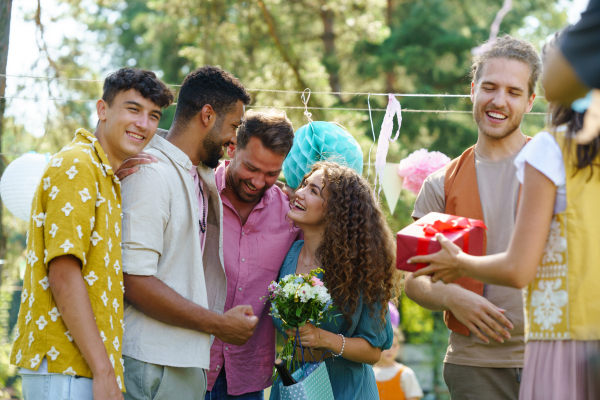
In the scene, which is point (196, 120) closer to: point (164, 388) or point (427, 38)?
point (164, 388)

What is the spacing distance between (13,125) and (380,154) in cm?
510

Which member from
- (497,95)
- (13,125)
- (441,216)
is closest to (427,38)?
(13,125)

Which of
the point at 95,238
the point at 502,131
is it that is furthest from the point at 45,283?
the point at 502,131

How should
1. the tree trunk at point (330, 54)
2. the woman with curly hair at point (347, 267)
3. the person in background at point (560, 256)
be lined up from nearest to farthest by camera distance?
the person in background at point (560, 256) → the woman with curly hair at point (347, 267) → the tree trunk at point (330, 54)

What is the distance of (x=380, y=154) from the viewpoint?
4336 mm

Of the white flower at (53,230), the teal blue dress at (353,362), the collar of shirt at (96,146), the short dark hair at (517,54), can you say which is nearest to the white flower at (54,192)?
the white flower at (53,230)

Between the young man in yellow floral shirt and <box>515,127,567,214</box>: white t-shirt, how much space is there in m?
1.59

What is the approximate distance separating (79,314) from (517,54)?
2.42 m

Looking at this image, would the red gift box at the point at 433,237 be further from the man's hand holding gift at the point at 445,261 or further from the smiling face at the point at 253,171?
the smiling face at the point at 253,171

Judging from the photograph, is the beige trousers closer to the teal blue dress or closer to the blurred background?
the teal blue dress

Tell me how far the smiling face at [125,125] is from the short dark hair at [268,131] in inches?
33.4

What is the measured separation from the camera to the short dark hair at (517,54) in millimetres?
2967

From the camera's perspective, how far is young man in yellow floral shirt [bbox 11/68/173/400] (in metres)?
2.12

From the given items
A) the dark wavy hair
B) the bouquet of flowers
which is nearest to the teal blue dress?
the bouquet of flowers
